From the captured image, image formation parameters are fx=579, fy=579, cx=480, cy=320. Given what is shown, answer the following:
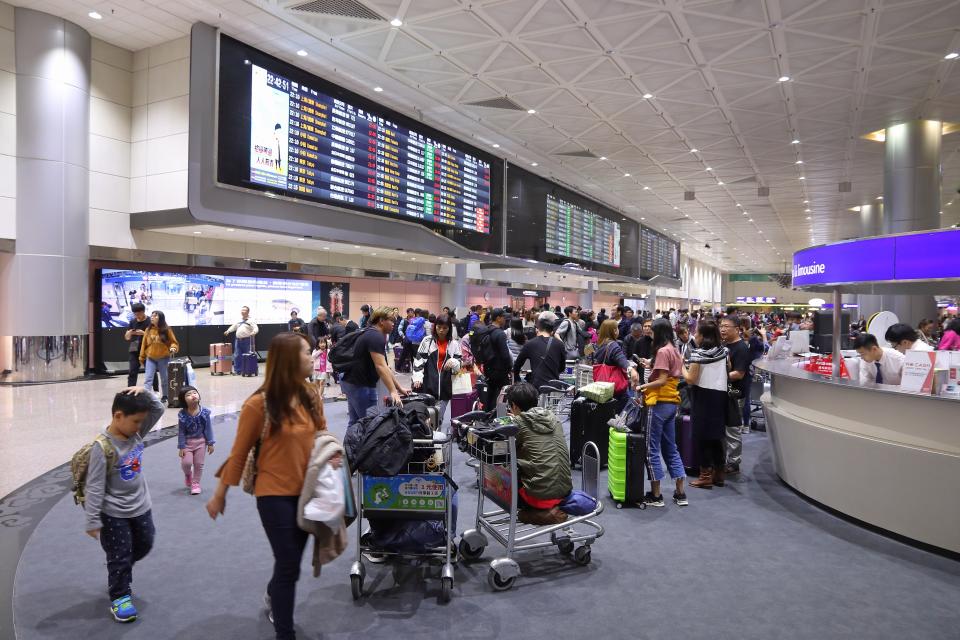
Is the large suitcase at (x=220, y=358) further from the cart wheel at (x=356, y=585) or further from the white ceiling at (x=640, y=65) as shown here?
the cart wheel at (x=356, y=585)

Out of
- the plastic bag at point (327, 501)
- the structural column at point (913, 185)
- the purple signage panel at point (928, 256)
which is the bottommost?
the plastic bag at point (327, 501)

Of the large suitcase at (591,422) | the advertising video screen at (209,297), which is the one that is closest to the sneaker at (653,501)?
the large suitcase at (591,422)

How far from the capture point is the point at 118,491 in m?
2.91

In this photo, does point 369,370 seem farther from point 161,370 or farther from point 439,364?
point 161,370

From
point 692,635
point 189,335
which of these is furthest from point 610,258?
point 692,635

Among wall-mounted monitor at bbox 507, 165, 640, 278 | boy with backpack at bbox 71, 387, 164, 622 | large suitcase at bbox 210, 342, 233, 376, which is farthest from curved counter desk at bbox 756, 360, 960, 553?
wall-mounted monitor at bbox 507, 165, 640, 278

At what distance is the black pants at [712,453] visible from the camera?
5414mm

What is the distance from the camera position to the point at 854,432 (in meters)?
4.40

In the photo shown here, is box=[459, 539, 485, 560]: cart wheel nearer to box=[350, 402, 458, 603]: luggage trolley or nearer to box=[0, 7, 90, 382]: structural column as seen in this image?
box=[350, 402, 458, 603]: luggage trolley

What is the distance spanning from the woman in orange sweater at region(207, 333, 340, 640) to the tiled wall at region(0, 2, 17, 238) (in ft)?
32.0

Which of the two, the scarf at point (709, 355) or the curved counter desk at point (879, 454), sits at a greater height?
the scarf at point (709, 355)

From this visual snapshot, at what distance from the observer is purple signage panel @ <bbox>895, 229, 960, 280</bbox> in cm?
383

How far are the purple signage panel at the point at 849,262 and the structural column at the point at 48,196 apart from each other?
433 inches

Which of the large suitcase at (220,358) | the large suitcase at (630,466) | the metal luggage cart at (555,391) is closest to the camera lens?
the large suitcase at (630,466)
